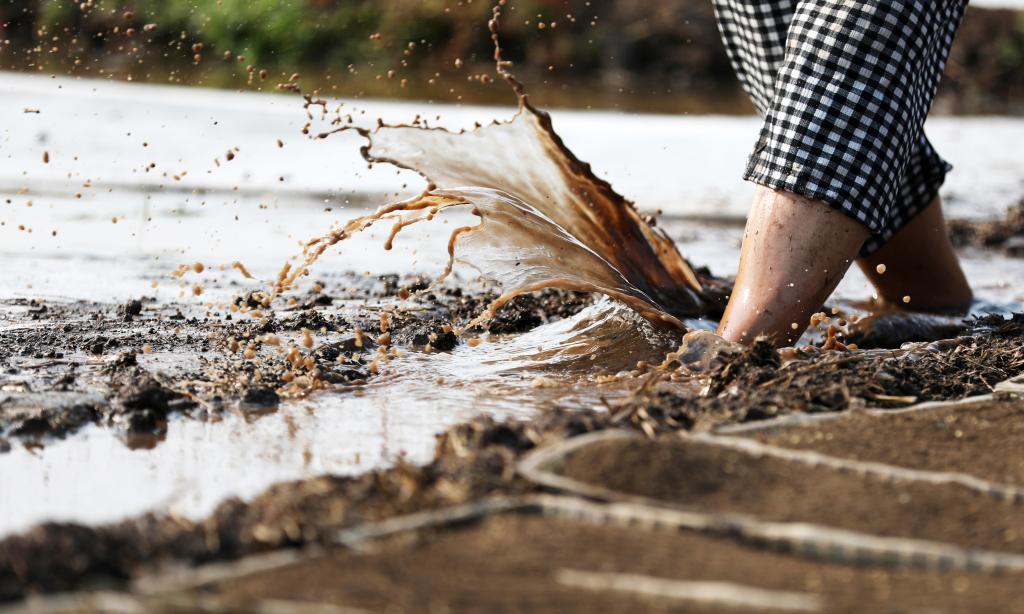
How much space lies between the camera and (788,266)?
3.03 m

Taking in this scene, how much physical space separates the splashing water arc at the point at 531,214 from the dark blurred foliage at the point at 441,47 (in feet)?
23.0

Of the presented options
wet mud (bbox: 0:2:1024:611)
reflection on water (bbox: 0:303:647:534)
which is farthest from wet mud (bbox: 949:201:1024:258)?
reflection on water (bbox: 0:303:647:534)

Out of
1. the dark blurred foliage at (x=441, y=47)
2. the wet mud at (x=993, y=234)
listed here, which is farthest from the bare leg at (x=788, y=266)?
the dark blurred foliage at (x=441, y=47)

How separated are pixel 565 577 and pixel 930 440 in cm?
96

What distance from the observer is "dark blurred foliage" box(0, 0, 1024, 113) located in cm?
1176

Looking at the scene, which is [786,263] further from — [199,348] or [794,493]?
[199,348]

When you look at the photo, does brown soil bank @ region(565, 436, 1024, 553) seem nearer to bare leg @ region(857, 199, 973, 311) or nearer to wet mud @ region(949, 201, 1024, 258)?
bare leg @ region(857, 199, 973, 311)

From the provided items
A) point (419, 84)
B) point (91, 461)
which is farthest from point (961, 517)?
point (419, 84)

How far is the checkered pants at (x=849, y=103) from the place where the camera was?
9.94ft

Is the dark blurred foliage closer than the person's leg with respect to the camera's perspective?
No

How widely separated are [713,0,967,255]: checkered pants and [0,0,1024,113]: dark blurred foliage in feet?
24.9

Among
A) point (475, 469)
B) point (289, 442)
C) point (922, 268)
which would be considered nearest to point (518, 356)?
point (289, 442)

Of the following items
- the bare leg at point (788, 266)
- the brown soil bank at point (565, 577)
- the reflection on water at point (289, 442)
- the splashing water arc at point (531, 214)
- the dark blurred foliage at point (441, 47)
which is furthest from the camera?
the dark blurred foliage at point (441, 47)

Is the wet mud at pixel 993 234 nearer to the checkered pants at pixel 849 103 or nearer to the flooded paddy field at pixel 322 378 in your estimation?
the flooded paddy field at pixel 322 378
